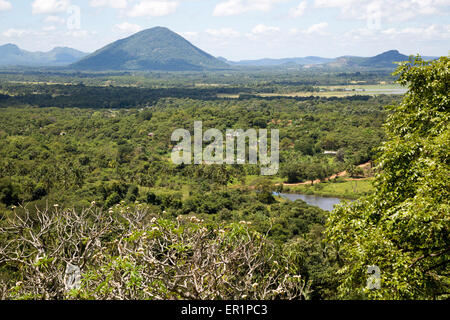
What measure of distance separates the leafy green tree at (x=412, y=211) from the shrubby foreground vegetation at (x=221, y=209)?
0.02 meters

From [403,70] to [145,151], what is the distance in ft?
169

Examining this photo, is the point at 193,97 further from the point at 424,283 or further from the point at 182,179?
the point at 424,283

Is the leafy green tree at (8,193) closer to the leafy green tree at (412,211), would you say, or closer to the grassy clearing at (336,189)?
the grassy clearing at (336,189)

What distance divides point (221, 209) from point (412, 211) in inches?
1162

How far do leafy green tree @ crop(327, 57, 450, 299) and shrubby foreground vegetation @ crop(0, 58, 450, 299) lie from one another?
25 millimetres

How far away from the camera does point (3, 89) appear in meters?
112

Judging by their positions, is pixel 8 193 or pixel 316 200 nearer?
pixel 8 193

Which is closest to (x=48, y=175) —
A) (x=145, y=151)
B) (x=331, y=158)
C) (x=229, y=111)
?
(x=145, y=151)

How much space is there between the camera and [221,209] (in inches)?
1300

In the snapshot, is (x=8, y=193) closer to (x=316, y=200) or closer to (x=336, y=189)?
(x=316, y=200)

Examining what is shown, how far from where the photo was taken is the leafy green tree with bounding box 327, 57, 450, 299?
4004 mm

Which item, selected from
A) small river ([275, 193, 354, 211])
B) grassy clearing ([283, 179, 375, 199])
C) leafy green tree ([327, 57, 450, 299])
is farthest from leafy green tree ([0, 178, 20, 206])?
leafy green tree ([327, 57, 450, 299])

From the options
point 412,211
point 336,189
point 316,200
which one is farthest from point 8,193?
point 412,211

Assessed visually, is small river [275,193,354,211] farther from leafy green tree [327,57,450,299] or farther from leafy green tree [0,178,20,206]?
leafy green tree [327,57,450,299]
